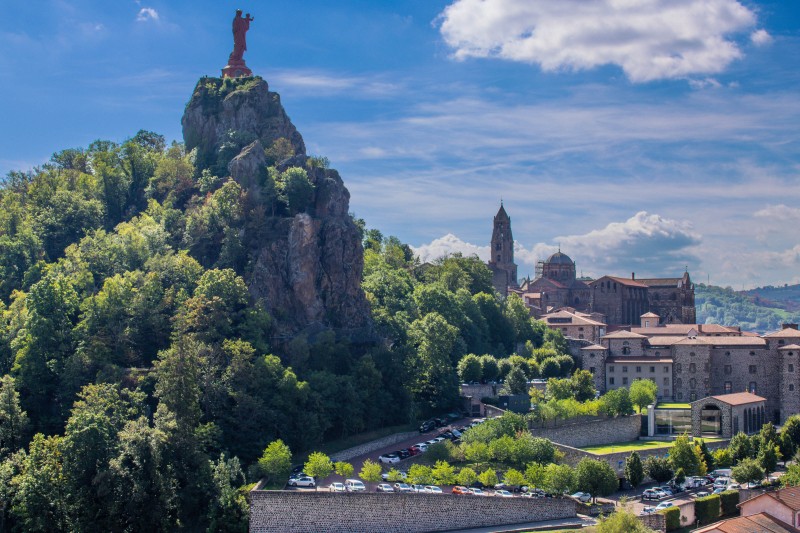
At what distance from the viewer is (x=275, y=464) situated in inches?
2409

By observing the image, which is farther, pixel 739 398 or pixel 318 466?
pixel 739 398

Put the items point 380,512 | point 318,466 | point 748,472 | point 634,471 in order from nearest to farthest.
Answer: point 380,512 → point 318,466 → point 748,472 → point 634,471

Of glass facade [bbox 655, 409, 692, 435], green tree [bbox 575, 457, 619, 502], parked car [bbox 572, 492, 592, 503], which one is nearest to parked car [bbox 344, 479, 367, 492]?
parked car [bbox 572, 492, 592, 503]

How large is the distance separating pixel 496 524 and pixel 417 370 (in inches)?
942

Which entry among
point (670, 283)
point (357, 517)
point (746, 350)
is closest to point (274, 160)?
point (357, 517)

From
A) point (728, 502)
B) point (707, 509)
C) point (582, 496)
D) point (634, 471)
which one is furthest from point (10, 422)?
point (728, 502)

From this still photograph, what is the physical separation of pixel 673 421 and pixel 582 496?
66.4ft

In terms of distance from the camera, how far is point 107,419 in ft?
200

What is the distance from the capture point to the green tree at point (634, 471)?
6812cm

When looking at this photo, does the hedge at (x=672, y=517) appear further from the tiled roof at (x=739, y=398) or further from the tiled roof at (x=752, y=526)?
the tiled roof at (x=739, y=398)

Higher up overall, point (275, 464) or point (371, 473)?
point (275, 464)

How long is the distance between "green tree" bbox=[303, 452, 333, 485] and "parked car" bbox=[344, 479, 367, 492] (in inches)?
62.4

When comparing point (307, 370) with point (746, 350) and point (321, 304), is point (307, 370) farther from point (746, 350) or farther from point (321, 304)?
point (746, 350)

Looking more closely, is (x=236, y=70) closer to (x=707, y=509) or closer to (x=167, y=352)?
(x=167, y=352)
